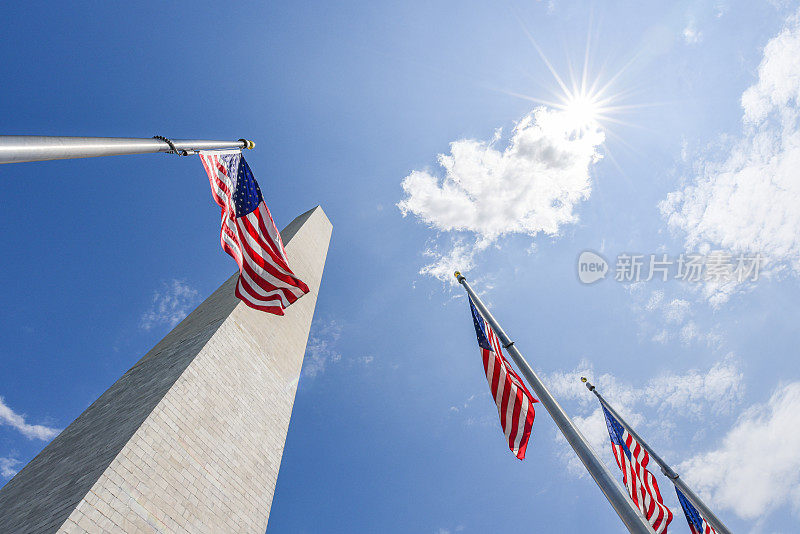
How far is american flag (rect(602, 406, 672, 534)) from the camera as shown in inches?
353

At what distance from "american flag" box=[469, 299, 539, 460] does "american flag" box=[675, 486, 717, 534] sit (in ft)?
19.1

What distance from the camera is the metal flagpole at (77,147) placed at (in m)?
3.41

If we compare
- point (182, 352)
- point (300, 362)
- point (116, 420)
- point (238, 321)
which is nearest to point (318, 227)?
point (300, 362)

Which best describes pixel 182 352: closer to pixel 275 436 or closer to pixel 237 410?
pixel 237 410

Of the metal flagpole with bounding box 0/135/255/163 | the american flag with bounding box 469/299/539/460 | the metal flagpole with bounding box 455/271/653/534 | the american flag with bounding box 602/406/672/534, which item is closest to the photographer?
the metal flagpole with bounding box 0/135/255/163

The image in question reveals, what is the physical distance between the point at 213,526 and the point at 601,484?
8.50 meters

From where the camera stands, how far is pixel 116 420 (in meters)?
10.0

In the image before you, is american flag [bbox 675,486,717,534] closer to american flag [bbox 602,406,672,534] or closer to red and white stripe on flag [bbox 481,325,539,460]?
american flag [bbox 602,406,672,534]

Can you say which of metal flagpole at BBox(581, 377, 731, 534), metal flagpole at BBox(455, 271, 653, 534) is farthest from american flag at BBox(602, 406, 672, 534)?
metal flagpole at BBox(455, 271, 653, 534)

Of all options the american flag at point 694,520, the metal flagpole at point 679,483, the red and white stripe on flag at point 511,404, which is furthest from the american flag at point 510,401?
the american flag at point 694,520

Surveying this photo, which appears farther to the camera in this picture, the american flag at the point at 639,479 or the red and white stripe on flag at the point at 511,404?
the american flag at the point at 639,479

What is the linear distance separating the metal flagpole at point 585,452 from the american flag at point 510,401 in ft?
0.88

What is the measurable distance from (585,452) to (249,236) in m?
6.54

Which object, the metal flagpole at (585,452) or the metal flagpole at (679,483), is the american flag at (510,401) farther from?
the metal flagpole at (679,483)
